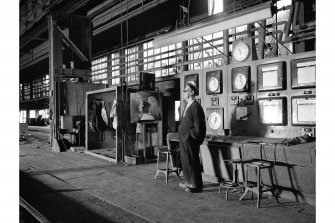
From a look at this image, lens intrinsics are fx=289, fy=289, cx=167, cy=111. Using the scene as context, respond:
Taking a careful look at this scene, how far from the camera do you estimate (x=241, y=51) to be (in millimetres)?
6449

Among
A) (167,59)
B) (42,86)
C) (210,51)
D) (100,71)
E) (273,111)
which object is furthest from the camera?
(42,86)

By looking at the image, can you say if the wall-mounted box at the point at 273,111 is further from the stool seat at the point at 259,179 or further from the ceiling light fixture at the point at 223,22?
the ceiling light fixture at the point at 223,22

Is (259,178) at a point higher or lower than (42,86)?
lower

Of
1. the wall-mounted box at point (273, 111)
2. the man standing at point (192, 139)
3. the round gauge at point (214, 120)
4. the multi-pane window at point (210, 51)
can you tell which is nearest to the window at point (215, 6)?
the multi-pane window at point (210, 51)

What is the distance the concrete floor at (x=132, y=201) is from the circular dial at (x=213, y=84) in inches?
88.2

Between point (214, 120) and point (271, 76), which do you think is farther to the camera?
point (214, 120)

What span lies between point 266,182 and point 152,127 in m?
4.87

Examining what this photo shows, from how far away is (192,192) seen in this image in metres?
5.46

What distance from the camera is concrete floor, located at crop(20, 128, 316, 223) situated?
423 cm

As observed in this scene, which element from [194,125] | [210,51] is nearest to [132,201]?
[194,125]

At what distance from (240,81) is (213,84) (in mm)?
776

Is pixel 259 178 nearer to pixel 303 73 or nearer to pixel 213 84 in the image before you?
pixel 303 73
